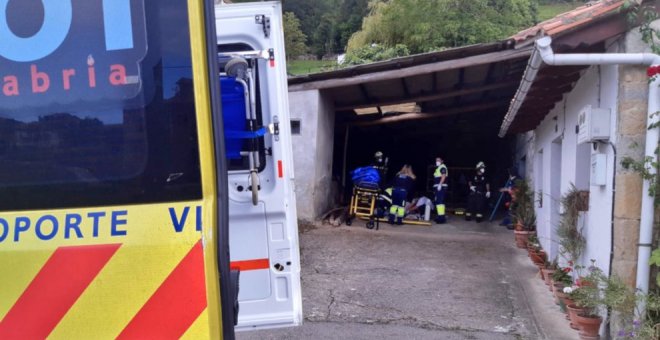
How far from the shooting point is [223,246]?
197 cm

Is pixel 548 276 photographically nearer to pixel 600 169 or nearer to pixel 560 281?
pixel 560 281

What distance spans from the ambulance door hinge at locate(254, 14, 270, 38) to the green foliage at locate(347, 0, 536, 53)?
18.9 m

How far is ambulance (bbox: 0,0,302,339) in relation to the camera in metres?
1.92

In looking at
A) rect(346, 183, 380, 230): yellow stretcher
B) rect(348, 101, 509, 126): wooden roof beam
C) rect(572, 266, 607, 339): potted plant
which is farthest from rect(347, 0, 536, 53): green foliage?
rect(572, 266, 607, 339): potted plant

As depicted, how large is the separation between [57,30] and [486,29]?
21.9m

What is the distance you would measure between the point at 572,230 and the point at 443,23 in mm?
17312

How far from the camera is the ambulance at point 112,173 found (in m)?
1.92

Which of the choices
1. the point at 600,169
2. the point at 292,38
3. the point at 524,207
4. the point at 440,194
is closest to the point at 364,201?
the point at 440,194

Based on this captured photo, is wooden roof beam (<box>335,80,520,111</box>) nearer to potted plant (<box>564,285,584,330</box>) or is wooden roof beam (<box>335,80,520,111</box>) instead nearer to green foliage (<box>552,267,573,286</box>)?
green foliage (<box>552,267,573,286</box>)

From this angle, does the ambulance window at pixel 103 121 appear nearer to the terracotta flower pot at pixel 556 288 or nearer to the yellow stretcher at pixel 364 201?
the terracotta flower pot at pixel 556 288

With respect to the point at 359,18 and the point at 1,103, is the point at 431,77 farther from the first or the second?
the point at 359,18

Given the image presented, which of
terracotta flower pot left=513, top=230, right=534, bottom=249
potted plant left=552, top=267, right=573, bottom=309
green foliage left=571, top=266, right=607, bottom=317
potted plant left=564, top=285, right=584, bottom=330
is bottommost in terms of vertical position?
terracotta flower pot left=513, top=230, right=534, bottom=249

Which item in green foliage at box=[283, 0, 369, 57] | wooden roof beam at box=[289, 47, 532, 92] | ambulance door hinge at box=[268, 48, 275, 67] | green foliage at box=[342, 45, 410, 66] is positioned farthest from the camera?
green foliage at box=[283, 0, 369, 57]

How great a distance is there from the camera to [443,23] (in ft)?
75.0
